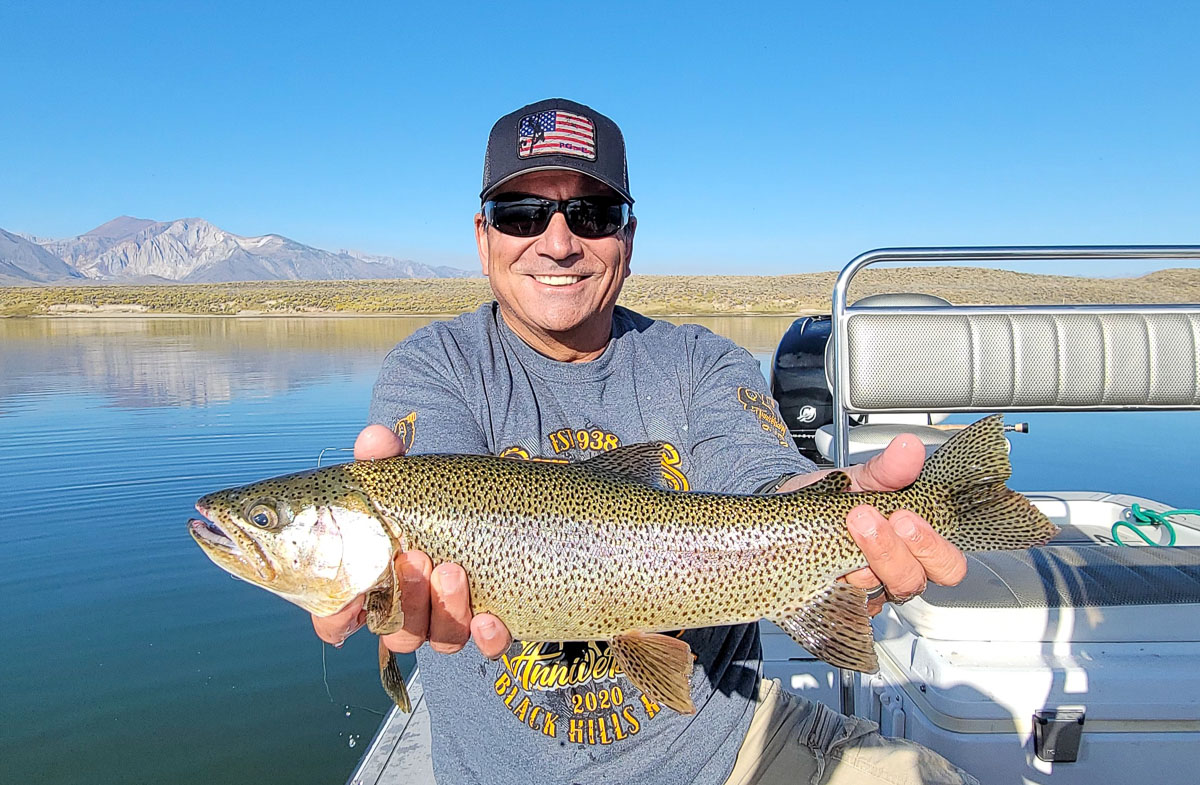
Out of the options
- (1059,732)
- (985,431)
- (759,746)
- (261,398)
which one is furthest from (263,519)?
(261,398)

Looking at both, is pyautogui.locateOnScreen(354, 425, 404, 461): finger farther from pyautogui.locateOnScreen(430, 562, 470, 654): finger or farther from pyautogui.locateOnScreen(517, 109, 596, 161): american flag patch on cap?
pyautogui.locateOnScreen(517, 109, 596, 161): american flag patch on cap

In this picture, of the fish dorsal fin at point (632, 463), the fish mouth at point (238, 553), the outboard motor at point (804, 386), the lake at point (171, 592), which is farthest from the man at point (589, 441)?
the outboard motor at point (804, 386)

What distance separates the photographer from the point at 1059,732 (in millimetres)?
3334

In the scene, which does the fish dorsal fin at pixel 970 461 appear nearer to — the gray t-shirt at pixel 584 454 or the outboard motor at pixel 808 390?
the gray t-shirt at pixel 584 454

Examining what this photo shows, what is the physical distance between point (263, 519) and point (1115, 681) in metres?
3.70

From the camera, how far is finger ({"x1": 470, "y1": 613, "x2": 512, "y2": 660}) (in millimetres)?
2416

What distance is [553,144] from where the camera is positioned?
3.32 meters

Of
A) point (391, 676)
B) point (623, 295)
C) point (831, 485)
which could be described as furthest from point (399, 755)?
point (623, 295)

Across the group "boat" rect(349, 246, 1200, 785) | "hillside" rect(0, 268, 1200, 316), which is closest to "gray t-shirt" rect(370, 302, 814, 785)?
"boat" rect(349, 246, 1200, 785)

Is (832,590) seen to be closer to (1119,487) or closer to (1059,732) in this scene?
(1059,732)

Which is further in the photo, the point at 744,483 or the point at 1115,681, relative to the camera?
the point at 1115,681

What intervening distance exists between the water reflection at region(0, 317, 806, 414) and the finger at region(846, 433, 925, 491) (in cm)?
1458

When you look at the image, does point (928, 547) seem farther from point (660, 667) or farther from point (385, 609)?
point (385, 609)

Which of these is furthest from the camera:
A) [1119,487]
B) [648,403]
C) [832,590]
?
[1119,487]
